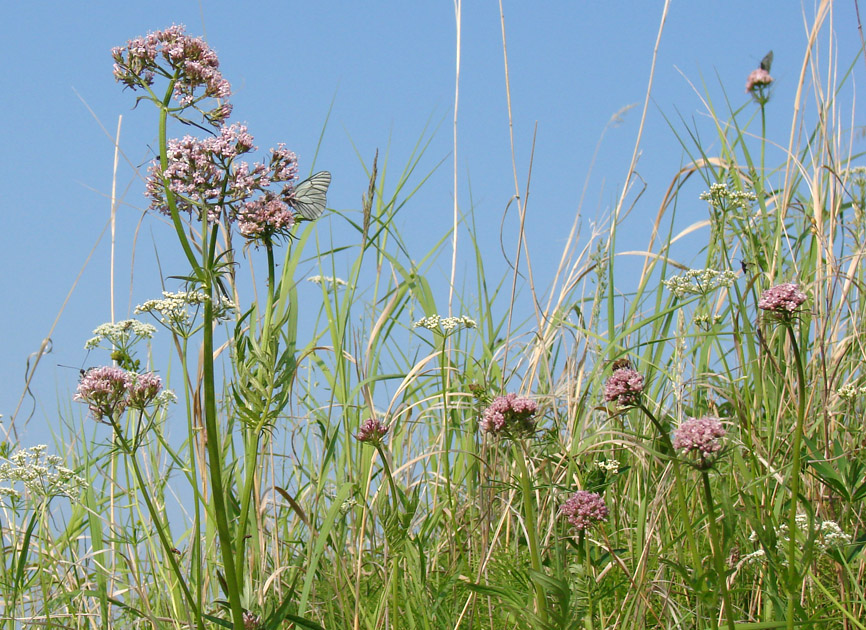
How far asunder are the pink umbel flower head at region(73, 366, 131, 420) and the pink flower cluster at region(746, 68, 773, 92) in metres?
3.97

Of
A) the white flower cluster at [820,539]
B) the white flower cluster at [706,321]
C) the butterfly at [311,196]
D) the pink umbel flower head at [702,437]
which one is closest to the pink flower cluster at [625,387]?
the pink umbel flower head at [702,437]

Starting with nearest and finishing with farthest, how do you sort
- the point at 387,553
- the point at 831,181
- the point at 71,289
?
the point at 387,553 → the point at 831,181 → the point at 71,289

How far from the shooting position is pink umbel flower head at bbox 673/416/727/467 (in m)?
1.72

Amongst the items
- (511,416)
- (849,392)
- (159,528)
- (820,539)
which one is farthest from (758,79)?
(159,528)

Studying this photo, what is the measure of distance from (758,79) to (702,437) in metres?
3.53

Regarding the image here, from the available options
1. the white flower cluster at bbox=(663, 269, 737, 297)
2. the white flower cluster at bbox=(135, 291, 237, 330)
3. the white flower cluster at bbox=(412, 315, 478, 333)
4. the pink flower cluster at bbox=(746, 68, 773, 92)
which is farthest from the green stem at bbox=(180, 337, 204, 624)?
the pink flower cluster at bbox=(746, 68, 773, 92)

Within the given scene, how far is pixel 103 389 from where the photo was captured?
7.01 feet

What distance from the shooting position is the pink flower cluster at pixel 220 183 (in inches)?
74.2

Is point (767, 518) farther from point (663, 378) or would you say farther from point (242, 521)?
point (663, 378)

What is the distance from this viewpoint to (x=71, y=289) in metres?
4.02

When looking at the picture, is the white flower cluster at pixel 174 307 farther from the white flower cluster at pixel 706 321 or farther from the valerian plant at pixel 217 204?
the white flower cluster at pixel 706 321

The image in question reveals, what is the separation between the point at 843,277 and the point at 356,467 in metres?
2.11

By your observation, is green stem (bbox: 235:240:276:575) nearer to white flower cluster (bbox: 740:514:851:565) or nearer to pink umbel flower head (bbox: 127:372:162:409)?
pink umbel flower head (bbox: 127:372:162:409)

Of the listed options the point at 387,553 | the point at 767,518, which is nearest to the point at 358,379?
the point at 387,553
